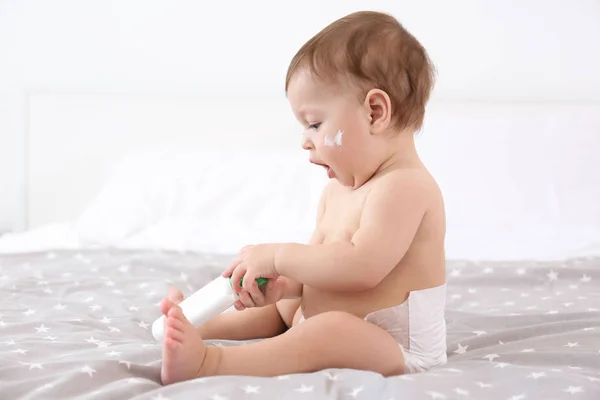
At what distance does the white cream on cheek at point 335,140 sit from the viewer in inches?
41.6

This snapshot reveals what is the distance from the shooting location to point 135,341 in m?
1.11

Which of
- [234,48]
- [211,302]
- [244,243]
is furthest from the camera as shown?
[234,48]

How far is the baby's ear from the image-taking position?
40.5 inches

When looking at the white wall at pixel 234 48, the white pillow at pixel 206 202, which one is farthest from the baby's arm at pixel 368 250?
the white wall at pixel 234 48

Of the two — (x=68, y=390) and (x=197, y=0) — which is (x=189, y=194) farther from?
(x=68, y=390)

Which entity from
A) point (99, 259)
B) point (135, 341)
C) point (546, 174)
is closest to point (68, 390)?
point (135, 341)

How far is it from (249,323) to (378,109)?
1.28 feet

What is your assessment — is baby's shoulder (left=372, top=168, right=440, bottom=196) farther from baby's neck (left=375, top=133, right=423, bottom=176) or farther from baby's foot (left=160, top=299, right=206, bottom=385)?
baby's foot (left=160, top=299, right=206, bottom=385)

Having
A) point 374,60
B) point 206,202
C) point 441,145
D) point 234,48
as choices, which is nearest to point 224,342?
point 374,60

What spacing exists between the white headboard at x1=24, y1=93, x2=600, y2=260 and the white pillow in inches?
10.5

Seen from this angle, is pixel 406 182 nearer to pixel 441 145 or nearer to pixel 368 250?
pixel 368 250

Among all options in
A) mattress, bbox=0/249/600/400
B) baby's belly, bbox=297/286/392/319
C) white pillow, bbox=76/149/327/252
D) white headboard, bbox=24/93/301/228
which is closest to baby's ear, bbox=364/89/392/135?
baby's belly, bbox=297/286/392/319

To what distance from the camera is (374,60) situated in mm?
1028

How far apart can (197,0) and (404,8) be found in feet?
2.23
